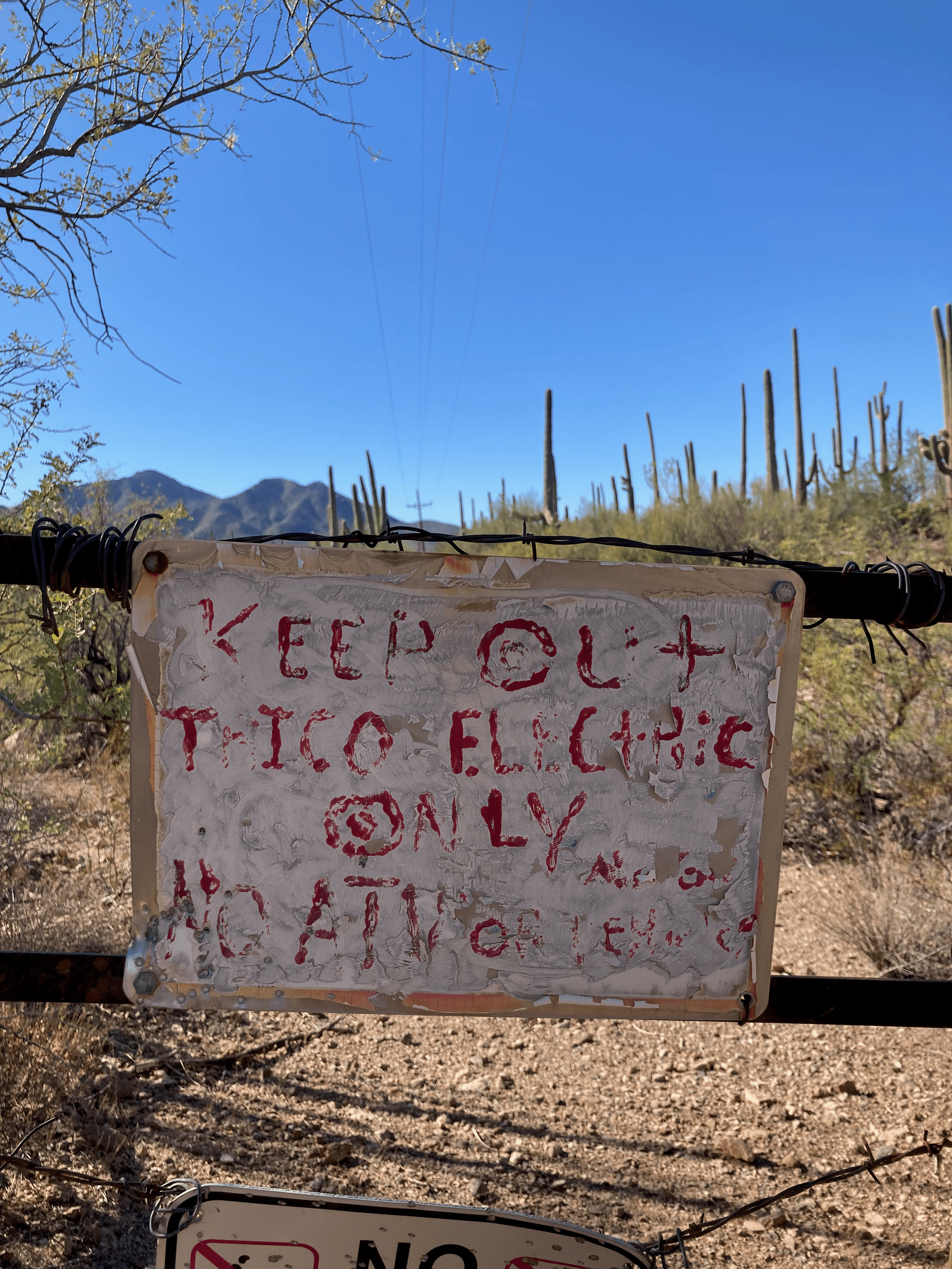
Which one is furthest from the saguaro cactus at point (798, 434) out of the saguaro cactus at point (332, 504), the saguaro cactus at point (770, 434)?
the saguaro cactus at point (332, 504)

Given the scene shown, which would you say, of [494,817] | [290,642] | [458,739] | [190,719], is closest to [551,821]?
[494,817]

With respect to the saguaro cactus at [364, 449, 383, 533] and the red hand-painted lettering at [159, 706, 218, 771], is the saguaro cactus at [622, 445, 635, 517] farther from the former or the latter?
the red hand-painted lettering at [159, 706, 218, 771]

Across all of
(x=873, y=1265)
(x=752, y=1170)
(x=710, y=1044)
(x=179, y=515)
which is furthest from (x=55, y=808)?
(x=873, y=1265)

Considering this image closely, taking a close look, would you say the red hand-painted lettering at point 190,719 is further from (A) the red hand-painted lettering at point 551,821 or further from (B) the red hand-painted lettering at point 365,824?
(A) the red hand-painted lettering at point 551,821

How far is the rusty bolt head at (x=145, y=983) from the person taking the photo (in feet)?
4.75

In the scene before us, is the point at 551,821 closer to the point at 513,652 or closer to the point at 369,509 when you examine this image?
the point at 513,652

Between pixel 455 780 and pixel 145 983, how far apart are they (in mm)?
683

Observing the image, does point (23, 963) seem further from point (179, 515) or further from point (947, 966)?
point (179, 515)

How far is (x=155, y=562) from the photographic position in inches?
56.3

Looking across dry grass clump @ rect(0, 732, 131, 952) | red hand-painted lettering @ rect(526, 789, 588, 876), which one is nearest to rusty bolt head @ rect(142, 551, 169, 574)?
red hand-painted lettering @ rect(526, 789, 588, 876)

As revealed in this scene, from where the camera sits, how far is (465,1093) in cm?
330

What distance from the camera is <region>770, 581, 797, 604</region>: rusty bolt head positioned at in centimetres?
144

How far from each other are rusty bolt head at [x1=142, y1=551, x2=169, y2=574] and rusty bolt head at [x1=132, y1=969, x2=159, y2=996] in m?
0.74

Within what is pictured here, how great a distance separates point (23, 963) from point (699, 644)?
1394 mm
